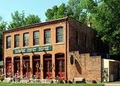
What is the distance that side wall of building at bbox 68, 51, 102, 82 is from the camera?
36.9m

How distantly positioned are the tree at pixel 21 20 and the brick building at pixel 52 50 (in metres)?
28.0

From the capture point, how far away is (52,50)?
42000 millimetres

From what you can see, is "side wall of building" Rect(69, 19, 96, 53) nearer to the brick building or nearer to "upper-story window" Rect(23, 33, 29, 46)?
the brick building

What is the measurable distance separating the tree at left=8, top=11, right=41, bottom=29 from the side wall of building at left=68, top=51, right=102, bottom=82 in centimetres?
3953

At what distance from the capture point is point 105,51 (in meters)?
51.1

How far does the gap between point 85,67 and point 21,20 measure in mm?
45969

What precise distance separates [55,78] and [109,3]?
1377 centimetres

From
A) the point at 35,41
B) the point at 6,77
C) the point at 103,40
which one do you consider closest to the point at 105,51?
the point at 103,40

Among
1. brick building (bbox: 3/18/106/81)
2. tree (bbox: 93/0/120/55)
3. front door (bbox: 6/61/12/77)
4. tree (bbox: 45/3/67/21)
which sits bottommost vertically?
front door (bbox: 6/61/12/77)

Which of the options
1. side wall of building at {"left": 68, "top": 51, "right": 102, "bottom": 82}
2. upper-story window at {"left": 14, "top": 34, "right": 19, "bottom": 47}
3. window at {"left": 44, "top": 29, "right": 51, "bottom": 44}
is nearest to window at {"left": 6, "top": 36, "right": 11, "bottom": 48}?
upper-story window at {"left": 14, "top": 34, "right": 19, "bottom": 47}

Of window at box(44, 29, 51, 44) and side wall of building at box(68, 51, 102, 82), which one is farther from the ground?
window at box(44, 29, 51, 44)

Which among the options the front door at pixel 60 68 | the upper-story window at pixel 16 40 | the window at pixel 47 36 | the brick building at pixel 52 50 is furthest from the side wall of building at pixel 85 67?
the upper-story window at pixel 16 40

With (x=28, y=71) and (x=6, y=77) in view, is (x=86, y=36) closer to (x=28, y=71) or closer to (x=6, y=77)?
(x=28, y=71)

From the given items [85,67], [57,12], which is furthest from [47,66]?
[57,12]
